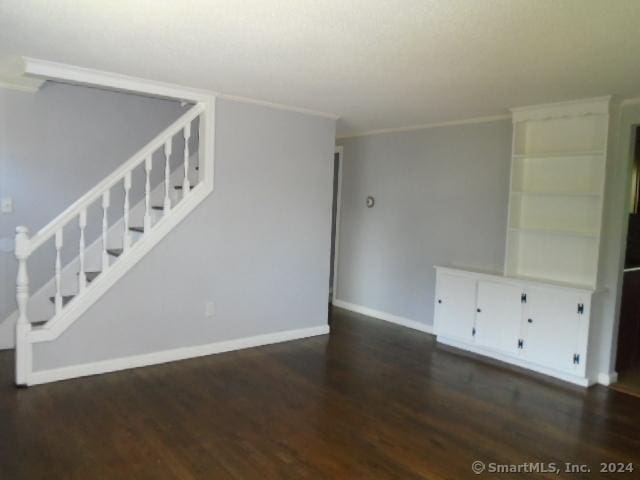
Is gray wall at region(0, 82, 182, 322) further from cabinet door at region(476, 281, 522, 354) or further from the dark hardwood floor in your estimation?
cabinet door at region(476, 281, 522, 354)

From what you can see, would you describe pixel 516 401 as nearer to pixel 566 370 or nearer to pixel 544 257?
pixel 566 370

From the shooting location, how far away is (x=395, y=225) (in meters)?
5.66

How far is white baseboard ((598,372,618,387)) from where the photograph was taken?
155 inches

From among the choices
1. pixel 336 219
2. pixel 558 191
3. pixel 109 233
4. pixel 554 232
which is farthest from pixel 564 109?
pixel 109 233

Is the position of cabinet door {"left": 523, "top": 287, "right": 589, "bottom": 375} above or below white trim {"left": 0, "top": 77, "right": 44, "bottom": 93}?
below

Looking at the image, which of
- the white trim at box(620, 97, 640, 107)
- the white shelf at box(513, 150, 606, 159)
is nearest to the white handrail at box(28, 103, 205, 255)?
the white shelf at box(513, 150, 606, 159)

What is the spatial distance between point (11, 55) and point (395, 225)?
394 centimetres

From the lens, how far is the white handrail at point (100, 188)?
3463 millimetres

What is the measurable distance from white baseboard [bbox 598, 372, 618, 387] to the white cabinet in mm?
111

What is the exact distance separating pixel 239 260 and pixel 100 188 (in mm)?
1310

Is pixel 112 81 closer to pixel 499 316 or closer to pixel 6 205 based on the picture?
pixel 6 205

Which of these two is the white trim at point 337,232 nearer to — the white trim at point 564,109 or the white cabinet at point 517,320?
the white cabinet at point 517,320

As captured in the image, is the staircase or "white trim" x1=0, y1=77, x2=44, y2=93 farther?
"white trim" x1=0, y1=77, x2=44, y2=93

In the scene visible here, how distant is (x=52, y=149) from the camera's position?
439 cm
